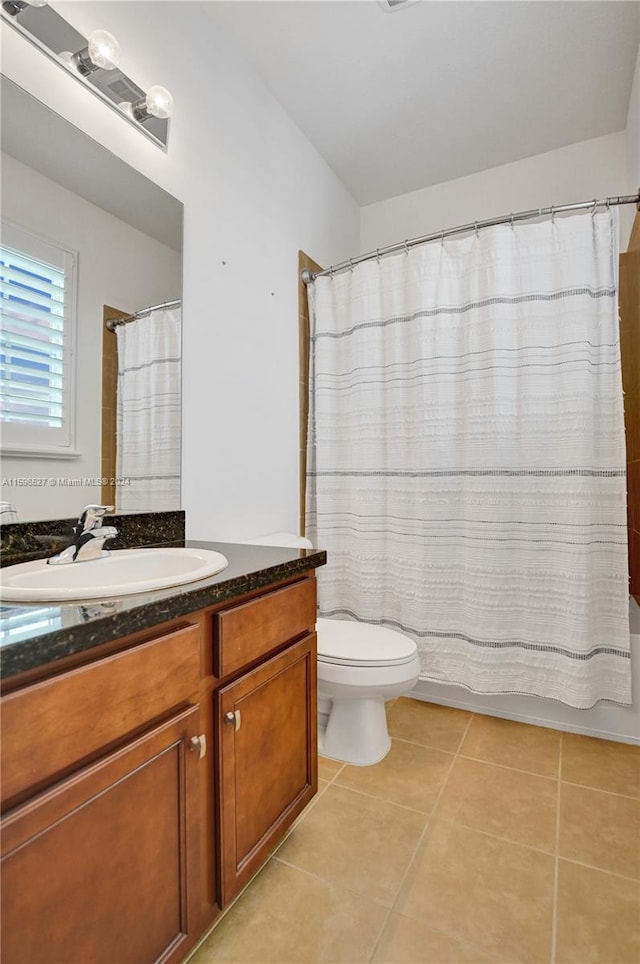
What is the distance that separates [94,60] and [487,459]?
5.83 ft

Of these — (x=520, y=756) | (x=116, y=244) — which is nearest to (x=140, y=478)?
(x=116, y=244)

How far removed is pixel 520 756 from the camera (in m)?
1.81

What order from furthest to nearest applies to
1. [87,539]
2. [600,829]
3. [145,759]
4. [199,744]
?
[600,829] < [87,539] < [199,744] < [145,759]

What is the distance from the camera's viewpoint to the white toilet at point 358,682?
5.36 ft

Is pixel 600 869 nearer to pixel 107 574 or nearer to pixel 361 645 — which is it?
pixel 361 645

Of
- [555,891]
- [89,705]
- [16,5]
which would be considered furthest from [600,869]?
[16,5]

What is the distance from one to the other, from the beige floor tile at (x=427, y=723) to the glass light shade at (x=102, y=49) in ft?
7.76

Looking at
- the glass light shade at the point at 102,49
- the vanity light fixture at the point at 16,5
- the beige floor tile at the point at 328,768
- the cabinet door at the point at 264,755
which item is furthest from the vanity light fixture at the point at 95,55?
the beige floor tile at the point at 328,768

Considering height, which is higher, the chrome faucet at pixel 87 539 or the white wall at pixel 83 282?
the white wall at pixel 83 282

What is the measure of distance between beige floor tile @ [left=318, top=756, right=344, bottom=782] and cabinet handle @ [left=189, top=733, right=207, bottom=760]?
89 cm

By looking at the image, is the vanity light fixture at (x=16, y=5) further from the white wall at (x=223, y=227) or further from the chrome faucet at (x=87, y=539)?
the chrome faucet at (x=87, y=539)

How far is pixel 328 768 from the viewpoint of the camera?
1734 mm

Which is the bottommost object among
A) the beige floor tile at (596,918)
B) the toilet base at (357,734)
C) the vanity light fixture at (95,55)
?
the beige floor tile at (596,918)

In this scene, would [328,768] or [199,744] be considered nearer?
[199,744]
